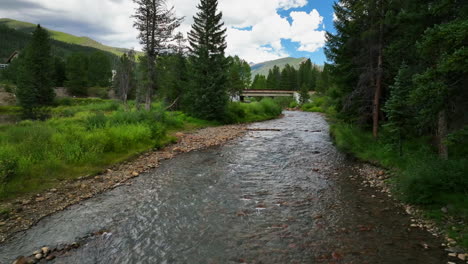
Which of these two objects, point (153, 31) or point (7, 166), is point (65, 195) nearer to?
point (7, 166)

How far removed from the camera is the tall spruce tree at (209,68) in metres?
29.3

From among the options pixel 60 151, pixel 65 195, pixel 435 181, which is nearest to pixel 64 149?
pixel 60 151

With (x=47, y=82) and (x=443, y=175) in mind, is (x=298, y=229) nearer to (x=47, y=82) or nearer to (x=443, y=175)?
(x=443, y=175)

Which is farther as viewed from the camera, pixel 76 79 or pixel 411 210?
pixel 76 79

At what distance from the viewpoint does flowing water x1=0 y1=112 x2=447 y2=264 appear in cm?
548

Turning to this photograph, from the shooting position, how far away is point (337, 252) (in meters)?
5.56

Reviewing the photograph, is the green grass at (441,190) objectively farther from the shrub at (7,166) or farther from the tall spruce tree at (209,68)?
the tall spruce tree at (209,68)

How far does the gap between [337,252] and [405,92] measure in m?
8.17

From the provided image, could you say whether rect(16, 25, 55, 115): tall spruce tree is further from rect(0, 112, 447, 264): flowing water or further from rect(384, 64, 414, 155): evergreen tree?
rect(384, 64, 414, 155): evergreen tree

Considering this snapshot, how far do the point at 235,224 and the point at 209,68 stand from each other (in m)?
25.0

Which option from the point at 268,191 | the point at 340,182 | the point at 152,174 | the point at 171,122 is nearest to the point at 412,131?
Answer: the point at 340,182

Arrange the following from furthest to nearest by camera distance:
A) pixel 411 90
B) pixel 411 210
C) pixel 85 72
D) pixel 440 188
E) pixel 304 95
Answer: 1. pixel 304 95
2. pixel 85 72
3. pixel 411 90
4. pixel 411 210
5. pixel 440 188

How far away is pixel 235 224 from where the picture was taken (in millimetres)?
6863

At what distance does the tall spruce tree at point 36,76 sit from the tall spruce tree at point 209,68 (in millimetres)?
37732
